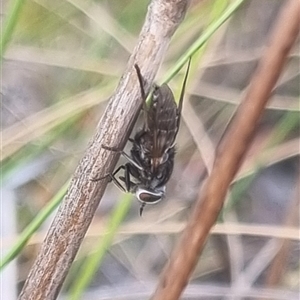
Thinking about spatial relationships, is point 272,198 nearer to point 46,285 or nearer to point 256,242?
point 256,242

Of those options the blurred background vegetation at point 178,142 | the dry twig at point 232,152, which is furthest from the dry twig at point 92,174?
the blurred background vegetation at point 178,142

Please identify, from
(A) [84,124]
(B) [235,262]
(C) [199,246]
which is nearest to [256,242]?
(B) [235,262]

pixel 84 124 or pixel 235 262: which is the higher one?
pixel 84 124

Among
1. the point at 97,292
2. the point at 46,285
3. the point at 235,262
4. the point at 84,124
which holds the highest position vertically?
the point at 84,124

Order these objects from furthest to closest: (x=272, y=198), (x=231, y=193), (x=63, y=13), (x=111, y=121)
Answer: (x=272, y=198)
(x=63, y=13)
(x=231, y=193)
(x=111, y=121)

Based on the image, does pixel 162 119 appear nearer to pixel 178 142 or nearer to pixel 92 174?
pixel 92 174

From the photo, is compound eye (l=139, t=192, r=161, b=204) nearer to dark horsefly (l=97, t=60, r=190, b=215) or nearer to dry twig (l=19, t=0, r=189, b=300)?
dark horsefly (l=97, t=60, r=190, b=215)
